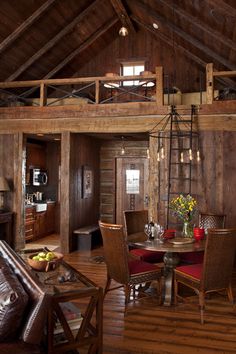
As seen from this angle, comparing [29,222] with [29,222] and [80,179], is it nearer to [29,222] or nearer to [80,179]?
[29,222]

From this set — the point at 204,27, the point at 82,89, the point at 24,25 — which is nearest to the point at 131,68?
the point at 82,89

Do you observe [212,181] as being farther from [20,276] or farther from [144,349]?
[20,276]

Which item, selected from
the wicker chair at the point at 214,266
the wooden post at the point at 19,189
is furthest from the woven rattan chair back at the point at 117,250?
the wooden post at the point at 19,189

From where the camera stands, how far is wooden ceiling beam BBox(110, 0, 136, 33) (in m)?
7.38

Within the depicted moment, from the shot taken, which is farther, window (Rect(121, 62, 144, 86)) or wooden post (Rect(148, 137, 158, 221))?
window (Rect(121, 62, 144, 86))

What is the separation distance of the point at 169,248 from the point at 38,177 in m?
6.05

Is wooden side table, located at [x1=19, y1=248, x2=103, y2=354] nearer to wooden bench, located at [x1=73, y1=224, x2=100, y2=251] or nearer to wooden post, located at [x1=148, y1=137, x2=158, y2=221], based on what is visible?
wooden post, located at [x1=148, y1=137, x2=158, y2=221]

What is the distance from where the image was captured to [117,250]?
3801mm

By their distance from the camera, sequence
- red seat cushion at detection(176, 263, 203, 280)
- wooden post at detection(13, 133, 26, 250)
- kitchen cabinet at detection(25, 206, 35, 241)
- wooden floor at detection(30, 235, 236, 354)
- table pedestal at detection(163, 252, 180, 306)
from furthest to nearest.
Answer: kitchen cabinet at detection(25, 206, 35, 241) < wooden post at detection(13, 133, 26, 250) < table pedestal at detection(163, 252, 180, 306) < red seat cushion at detection(176, 263, 203, 280) < wooden floor at detection(30, 235, 236, 354)

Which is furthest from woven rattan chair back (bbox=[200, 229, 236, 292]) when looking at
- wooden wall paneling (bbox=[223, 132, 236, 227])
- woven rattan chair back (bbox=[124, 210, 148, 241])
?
wooden wall paneling (bbox=[223, 132, 236, 227])

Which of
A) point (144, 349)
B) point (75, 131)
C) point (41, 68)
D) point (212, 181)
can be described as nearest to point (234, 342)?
point (144, 349)

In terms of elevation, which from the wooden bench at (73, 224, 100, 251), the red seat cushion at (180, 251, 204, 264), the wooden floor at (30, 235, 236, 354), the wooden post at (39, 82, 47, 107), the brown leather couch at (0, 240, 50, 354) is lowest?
the wooden floor at (30, 235, 236, 354)

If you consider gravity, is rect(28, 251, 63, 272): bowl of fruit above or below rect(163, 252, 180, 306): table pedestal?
above

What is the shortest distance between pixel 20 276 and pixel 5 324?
0.48 meters
